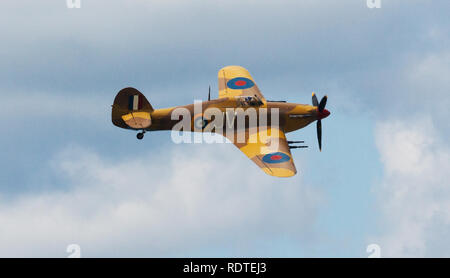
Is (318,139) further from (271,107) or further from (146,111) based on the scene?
(146,111)

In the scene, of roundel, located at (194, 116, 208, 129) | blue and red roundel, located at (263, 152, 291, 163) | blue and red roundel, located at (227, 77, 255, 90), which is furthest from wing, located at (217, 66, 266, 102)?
blue and red roundel, located at (263, 152, 291, 163)

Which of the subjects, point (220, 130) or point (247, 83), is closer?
point (220, 130)

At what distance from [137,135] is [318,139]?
33.4 ft

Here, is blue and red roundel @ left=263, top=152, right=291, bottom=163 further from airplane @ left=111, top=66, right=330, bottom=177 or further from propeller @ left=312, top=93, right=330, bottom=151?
propeller @ left=312, top=93, right=330, bottom=151

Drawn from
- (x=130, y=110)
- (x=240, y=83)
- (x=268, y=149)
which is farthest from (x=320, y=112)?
(x=130, y=110)

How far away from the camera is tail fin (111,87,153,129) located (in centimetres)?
4725

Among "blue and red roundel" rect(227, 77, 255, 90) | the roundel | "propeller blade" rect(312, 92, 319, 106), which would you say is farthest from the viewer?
"blue and red roundel" rect(227, 77, 255, 90)

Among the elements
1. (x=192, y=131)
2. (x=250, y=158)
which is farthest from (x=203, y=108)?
(x=250, y=158)

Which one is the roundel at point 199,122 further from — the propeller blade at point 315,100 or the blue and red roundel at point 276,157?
the propeller blade at point 315,100

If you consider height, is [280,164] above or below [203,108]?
below

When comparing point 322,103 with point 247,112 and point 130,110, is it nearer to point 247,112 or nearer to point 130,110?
point 247,112

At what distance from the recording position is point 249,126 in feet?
157

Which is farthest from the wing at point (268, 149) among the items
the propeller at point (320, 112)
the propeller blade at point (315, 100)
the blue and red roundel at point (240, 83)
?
the blue and red roundel at point (240, 83)

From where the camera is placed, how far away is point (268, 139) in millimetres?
47000
